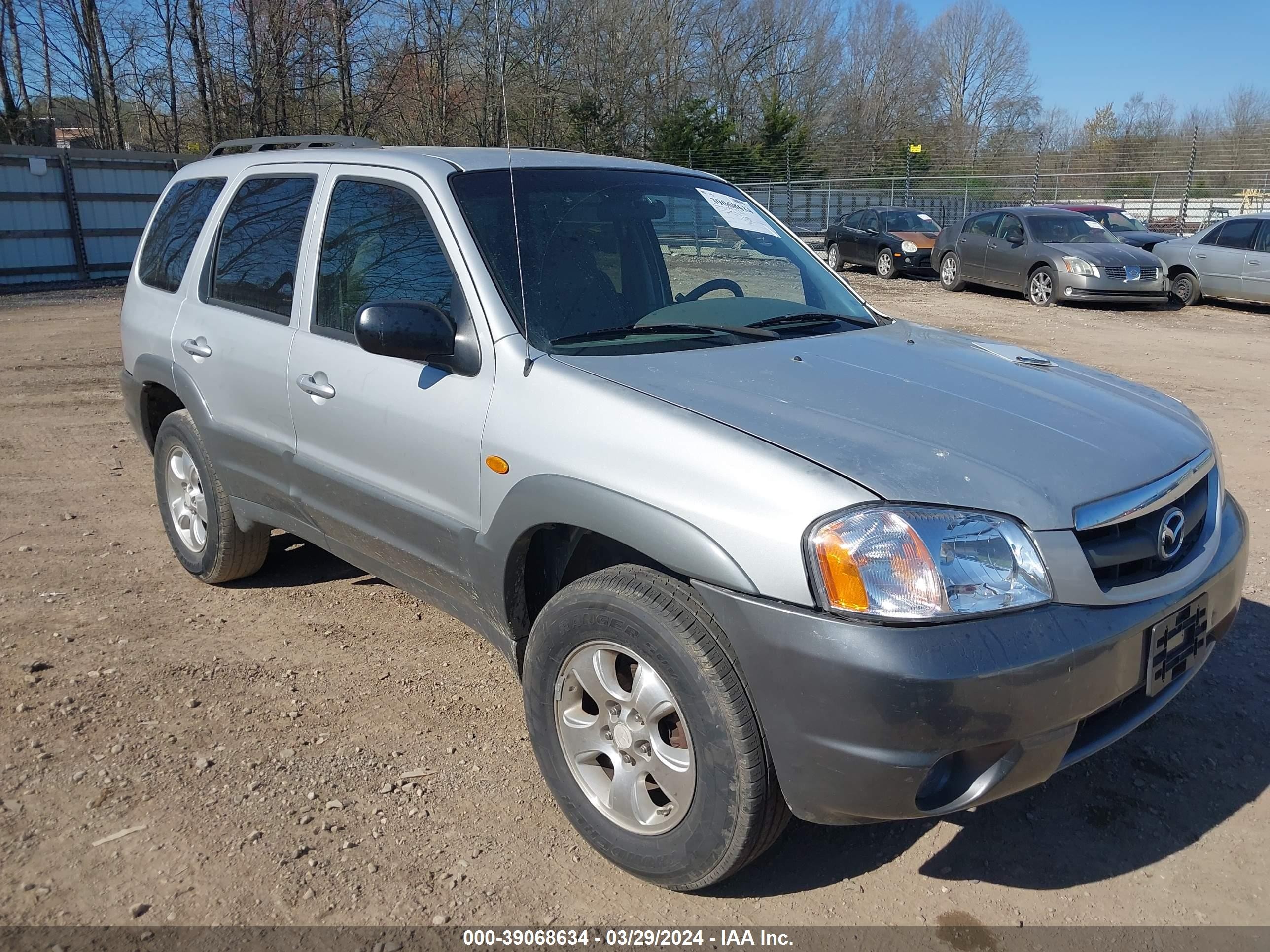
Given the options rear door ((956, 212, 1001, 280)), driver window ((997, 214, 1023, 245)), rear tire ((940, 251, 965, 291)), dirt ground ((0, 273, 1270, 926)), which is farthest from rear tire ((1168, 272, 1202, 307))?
dirt ground ((0, 273, 1270, 926))

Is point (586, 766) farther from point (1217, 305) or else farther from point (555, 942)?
point (1217, 305)

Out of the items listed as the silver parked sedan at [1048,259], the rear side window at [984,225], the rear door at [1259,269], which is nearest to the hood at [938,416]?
the silver parked sedan at [1048,259]

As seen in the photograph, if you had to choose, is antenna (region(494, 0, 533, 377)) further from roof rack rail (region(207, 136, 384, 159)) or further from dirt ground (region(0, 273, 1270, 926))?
dirt ground (region(0, 273, 1270, 926))

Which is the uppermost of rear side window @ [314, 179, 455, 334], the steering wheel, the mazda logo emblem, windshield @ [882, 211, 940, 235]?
windshield @ [882, 211, 940, 235]

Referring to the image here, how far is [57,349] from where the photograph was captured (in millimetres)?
11430

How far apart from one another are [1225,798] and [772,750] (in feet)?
5.66

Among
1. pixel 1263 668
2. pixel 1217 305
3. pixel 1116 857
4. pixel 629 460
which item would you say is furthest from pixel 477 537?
pixel 1217 305

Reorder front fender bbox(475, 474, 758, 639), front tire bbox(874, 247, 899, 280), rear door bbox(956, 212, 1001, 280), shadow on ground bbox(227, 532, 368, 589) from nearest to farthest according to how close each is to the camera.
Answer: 1. front fender bbox(475, 474, 758, 639)
2. shadow on ground bbox(227, 532, 368, 589)
3. rear door bbox(956, 212, 1001, 280)
4. front tire bbox(874, 247, 899, 280)

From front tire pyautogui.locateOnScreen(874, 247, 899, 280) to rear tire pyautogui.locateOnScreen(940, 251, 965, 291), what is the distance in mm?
1711

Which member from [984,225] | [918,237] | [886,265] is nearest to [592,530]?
[984,225]

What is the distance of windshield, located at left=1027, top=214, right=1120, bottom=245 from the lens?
16.9 meters

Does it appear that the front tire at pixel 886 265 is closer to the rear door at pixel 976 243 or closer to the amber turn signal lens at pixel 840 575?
the rear door at pixel 976 243

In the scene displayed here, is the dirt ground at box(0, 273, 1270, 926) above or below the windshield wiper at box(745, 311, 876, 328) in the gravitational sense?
below

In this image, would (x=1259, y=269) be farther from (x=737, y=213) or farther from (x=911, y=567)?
(x=911, y=567)
